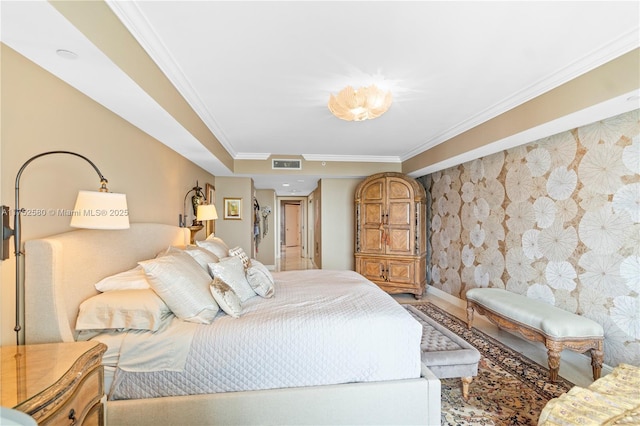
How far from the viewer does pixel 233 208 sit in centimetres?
548

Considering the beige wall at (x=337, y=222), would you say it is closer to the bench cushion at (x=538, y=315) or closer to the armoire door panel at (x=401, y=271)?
the armoire door panel at (x=401, y=271)

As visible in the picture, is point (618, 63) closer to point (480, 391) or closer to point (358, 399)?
point (480, 391)

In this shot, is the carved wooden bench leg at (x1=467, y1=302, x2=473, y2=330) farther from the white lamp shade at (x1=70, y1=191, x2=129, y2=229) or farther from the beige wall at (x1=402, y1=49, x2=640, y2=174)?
the white lamp shade at (x1=70, y1=191, x2=129, y2=229)

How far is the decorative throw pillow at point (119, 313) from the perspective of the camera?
61.0 inches

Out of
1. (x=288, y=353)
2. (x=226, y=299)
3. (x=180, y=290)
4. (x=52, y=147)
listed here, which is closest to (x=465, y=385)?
(x=288, y=353)

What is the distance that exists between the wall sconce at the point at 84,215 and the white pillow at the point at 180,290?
0.38 metres

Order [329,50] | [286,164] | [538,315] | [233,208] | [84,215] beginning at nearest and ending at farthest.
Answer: [84,215] → [329,50] → [538,315] → [286,164] → [233,208]

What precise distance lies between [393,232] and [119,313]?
3.86 meters

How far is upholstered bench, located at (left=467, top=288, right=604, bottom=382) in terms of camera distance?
7.38ft

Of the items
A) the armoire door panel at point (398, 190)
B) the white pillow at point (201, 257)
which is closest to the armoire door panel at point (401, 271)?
the armoire door panel at point (398, 190)

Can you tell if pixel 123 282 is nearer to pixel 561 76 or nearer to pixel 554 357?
pixel 554 357

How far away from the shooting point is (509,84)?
2.34 meters

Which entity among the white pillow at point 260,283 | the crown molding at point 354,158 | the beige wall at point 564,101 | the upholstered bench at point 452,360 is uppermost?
the crown molding at point 354,158

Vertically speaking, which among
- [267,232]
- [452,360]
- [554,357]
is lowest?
[554,357]
